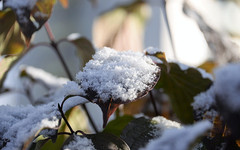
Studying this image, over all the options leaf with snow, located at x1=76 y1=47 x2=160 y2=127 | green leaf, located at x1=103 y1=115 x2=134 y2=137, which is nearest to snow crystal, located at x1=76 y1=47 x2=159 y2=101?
leaf with snow, located at x1=76 y1=47 x2=160 y2=127

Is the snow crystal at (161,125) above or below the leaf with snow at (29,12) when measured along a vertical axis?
below

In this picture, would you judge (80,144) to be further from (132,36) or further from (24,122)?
(132,36)

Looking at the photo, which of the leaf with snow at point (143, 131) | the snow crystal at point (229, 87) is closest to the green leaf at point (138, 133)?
the leaf with snow at point (143, 131)

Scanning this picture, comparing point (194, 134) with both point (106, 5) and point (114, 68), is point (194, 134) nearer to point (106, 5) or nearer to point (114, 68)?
point (114, 68)

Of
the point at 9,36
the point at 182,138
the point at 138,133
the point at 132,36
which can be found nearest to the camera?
the point at 182,138

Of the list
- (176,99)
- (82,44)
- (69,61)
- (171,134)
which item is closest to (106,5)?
(69,61)

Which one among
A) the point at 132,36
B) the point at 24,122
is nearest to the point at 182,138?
the point at 24,122

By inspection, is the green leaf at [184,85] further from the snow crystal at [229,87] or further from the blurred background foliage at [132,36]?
the snow crystal at [229,87]
